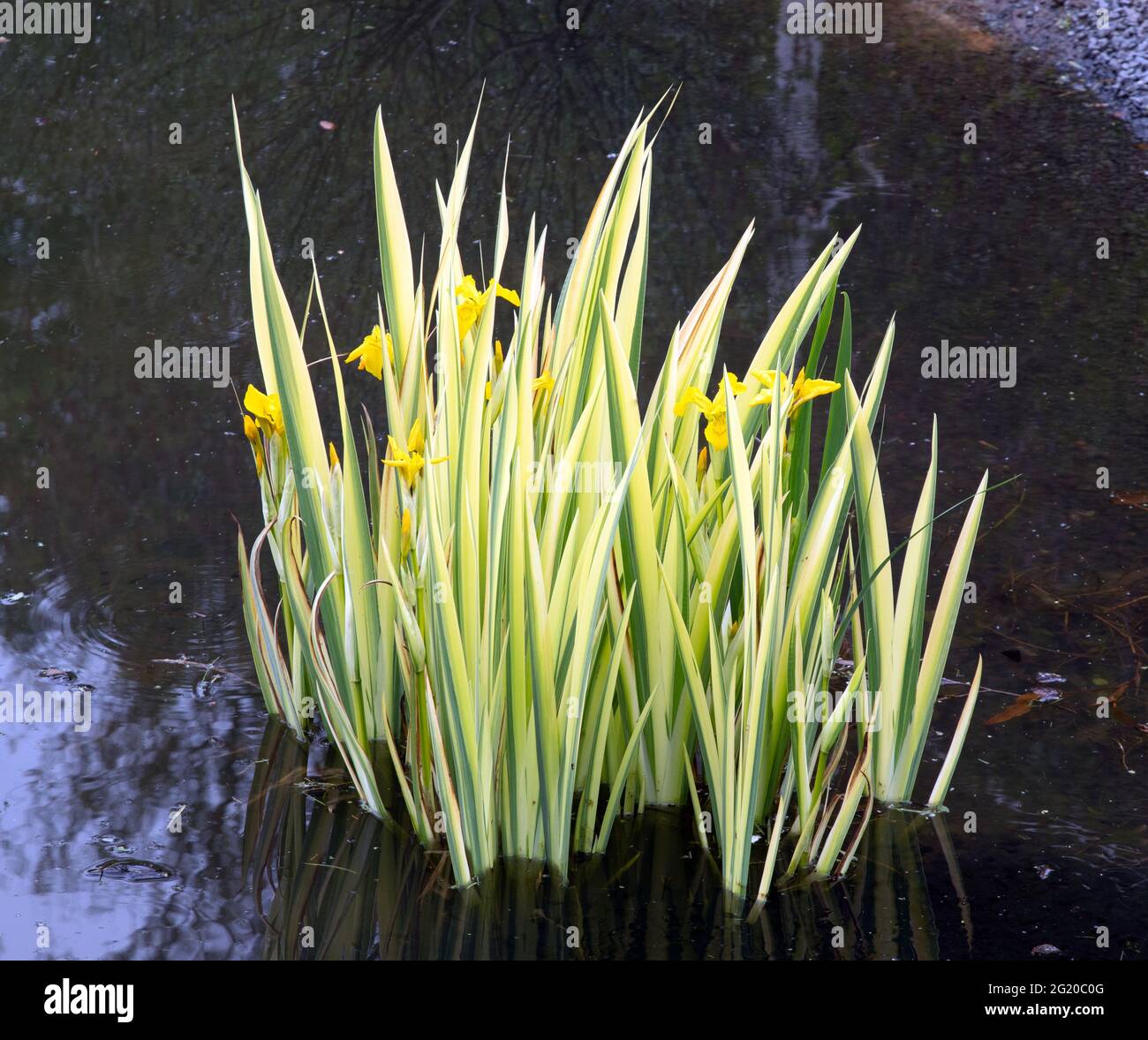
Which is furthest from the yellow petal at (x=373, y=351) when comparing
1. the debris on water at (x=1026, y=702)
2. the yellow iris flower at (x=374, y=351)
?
the debris on water at (x=1026, y=702)

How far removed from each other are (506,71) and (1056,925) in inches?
166

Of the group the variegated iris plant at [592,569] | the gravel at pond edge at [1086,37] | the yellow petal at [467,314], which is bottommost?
the variegated iris plant at [592,569]

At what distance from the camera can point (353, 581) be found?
1.73 m

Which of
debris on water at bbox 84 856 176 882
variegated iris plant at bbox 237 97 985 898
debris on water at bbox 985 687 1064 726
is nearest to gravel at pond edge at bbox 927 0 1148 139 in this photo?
debris on water at bbox 985 687 1064 726

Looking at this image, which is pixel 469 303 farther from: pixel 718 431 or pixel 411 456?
pixel 718 431

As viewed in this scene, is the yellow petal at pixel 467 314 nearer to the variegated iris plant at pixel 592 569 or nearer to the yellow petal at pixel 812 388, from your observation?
the variegated iris plant at pixel 592 569

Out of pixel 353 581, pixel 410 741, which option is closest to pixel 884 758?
pixel 410 741

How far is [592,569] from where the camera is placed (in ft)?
4.82

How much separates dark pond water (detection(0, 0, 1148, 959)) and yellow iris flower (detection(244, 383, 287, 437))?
0.54m

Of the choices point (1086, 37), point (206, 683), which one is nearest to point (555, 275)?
point (206, 683)

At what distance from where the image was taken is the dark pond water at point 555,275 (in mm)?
1629

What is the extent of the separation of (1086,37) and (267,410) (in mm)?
4895

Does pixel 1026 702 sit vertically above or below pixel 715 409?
below
